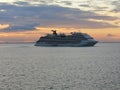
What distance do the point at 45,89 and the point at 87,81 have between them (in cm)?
872

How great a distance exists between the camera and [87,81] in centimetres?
5153

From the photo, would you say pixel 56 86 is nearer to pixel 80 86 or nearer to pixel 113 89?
pixel 80 86

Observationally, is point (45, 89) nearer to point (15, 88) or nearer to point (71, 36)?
point (15, 88)

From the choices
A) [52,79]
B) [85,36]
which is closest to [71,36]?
[85,36]

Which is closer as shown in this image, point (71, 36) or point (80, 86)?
point (80, 86)

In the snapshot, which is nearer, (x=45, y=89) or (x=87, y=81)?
(x=45, y=89)

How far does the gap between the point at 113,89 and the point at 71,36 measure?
15390 centimetres

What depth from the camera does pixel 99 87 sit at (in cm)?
4566

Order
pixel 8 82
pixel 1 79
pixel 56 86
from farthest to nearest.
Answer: pixel 1 79 < pixel 8 82 < pixel 56 86

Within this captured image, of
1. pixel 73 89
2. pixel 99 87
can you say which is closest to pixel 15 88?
pixel 73 89

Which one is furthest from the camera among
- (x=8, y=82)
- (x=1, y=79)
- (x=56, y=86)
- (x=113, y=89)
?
(x=1, y=79)

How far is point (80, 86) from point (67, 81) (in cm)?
514

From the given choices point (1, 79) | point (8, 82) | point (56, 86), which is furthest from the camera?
point (1, 79)

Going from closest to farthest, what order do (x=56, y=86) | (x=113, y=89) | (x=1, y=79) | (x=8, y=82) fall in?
(x=113, y=89), (x=56, y=86), (x=8, y=82), (x=1, y=79)
